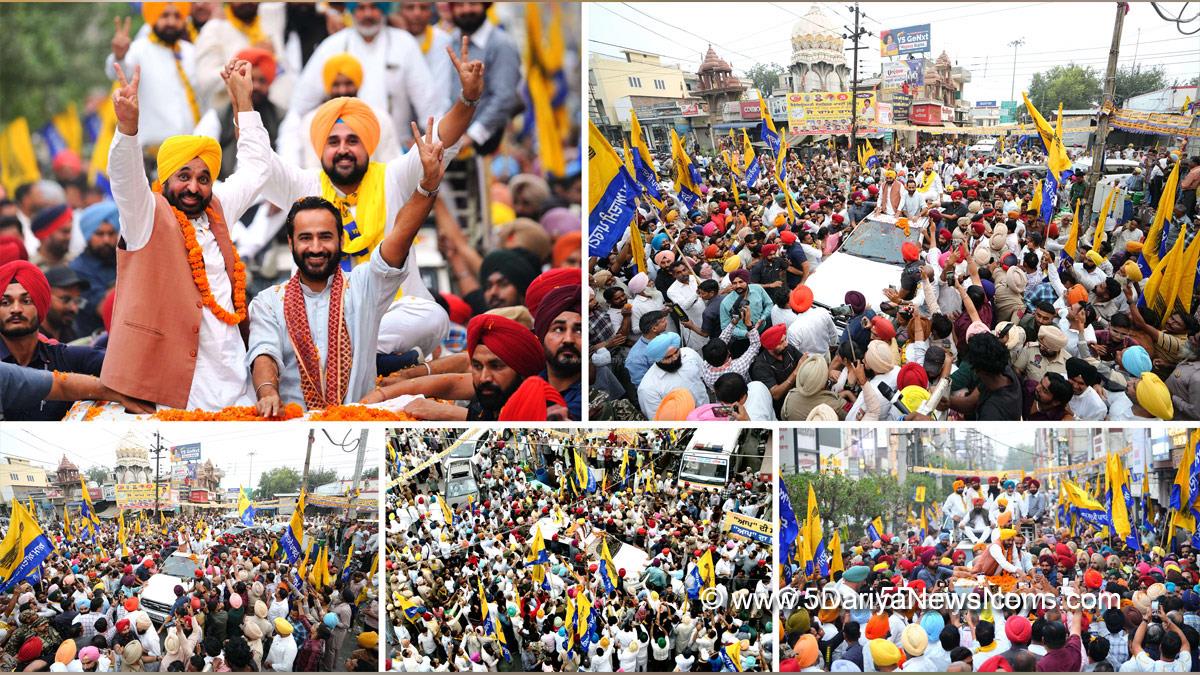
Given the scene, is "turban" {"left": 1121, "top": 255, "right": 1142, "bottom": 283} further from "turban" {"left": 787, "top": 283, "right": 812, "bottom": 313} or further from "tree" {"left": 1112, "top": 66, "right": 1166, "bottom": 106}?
"turban" {"left": 787, "top": 283, "right": 812, "bottom": 313}

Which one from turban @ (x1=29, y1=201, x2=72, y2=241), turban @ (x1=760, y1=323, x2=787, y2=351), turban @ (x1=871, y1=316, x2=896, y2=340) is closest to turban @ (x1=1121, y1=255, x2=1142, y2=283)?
turban @ (x1=871, y1=316, x2=896, y2=340)

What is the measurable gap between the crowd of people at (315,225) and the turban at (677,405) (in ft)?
1.63

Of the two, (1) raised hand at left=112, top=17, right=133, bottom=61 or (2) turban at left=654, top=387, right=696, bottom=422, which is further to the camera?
(2) turban at left=654, top=387, right=696, bottom=422

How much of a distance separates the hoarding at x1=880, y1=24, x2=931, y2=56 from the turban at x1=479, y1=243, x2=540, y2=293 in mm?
2213

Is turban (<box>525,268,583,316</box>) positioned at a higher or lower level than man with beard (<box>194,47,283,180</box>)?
lower

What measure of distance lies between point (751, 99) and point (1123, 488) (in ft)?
9.36

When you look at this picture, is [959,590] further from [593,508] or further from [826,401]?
[593,508]

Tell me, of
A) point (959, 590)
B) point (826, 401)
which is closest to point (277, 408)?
point (826, 401)

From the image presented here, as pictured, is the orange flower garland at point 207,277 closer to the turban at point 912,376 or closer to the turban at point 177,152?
the turban at point 177,152

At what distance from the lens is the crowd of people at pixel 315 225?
15.1ft

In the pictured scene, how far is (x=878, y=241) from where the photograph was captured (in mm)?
4863

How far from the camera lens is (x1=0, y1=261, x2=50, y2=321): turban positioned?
468 centimetres

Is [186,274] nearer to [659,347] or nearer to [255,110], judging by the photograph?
[255,110]

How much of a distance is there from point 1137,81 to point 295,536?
511 cm
